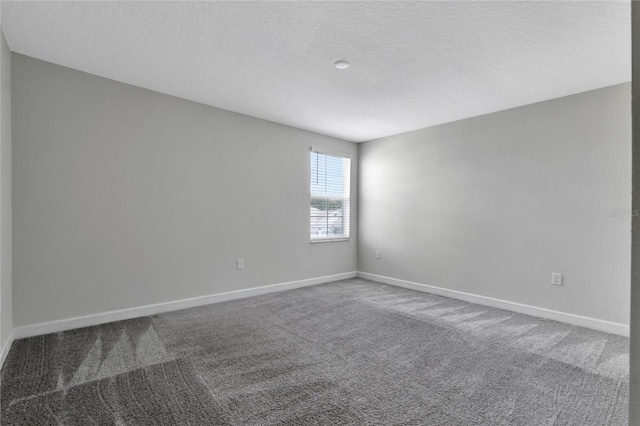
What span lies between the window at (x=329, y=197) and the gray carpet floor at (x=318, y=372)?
177cm

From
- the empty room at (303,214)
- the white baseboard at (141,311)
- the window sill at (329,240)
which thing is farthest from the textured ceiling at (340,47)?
the white baseboard at (141,311)

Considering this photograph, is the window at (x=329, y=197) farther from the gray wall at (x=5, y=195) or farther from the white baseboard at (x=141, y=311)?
the gray wall at (x=5, y=195)

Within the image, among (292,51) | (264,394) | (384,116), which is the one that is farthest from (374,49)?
(264,394)

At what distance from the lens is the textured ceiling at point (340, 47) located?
198 centimetres

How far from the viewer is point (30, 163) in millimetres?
2643

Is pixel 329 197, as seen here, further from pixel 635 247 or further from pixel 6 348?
pixel 635 247

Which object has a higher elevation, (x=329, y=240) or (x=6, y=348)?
(x=329, y=240)

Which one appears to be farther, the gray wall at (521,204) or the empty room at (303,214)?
the gray wall at (521,204)

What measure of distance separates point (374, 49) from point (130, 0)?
1626mm

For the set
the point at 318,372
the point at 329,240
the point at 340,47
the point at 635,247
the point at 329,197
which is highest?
the point at 340,47

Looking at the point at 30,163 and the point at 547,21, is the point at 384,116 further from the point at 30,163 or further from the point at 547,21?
the point at 30,163

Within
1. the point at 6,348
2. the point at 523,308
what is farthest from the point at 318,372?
the point at 523,308

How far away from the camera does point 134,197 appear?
3162 mm

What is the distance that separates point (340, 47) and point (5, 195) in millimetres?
2727
